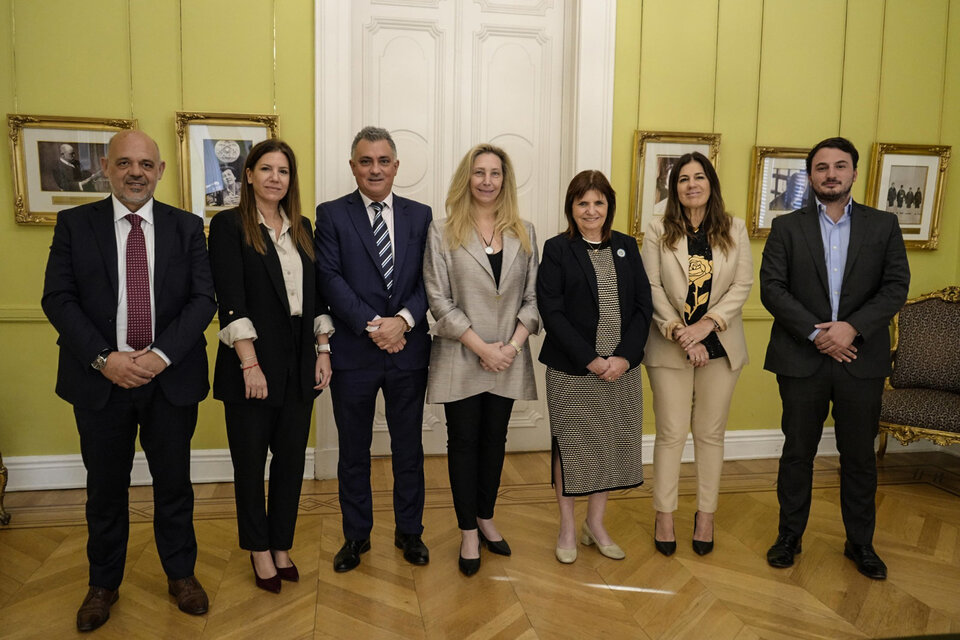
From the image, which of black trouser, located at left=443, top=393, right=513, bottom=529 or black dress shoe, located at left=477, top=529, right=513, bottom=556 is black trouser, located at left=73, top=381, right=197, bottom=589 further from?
black dress shoe, located at left=477, top=529, right=513, bottom=556

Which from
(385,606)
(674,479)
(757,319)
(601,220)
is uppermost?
(601,220)

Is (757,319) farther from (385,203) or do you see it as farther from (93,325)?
(93,325)

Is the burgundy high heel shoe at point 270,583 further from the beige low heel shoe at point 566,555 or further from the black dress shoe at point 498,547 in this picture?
the beige low heel shoe at point 566,555

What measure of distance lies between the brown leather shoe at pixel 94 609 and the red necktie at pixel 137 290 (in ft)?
3.04

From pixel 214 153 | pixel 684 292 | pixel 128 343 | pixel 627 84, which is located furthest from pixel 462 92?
pixel 128 343

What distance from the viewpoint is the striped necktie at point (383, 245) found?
2992 mm

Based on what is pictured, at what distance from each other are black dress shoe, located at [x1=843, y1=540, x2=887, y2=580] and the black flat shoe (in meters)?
1.64

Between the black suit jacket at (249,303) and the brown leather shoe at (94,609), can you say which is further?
the black suit jacket at (249,303)

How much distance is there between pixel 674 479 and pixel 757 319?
1.87m

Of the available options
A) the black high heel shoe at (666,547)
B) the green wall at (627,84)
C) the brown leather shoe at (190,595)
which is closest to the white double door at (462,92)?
the green wall at (627,84)

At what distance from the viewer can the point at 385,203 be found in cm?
305

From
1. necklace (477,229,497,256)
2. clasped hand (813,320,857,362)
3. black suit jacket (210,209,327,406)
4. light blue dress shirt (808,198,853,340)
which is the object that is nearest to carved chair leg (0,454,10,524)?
black suit jacket (210,209,327,406)

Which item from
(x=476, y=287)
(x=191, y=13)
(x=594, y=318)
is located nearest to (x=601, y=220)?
(x=594, y=318)

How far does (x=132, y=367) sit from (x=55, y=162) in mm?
2028
